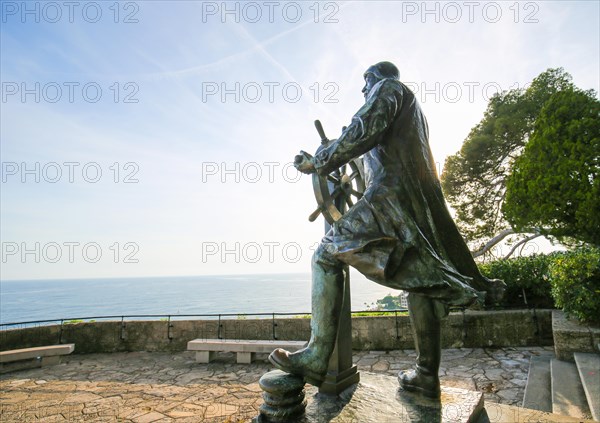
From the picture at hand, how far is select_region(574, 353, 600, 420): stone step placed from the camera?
11.5 feet

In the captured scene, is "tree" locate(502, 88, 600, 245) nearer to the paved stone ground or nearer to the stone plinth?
the paved stone ground

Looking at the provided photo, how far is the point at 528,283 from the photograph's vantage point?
9.23 meters

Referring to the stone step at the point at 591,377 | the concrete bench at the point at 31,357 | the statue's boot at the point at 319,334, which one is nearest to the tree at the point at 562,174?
the stone step at the point at 591,377

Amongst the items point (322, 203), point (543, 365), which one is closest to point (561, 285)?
point (543, 365)

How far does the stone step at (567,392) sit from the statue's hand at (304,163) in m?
4.07

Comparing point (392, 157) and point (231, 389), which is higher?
point (392, 157)

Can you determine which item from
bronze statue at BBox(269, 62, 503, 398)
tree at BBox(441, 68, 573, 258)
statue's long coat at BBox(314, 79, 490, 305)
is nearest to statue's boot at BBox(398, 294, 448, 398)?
bronze statue at BBox(269, 62, 503, 398)

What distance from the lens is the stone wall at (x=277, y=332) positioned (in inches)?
310

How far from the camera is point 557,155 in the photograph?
11844 millimetres

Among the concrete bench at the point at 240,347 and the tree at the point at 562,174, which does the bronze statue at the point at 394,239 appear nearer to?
the concrete bench at the point at 240,347

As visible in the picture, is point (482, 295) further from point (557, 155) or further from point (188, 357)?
point (557, 155)

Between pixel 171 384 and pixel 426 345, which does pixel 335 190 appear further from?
pixel 171 384

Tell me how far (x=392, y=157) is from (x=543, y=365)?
6.21m

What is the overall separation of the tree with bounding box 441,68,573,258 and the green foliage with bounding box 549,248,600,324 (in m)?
10.3
